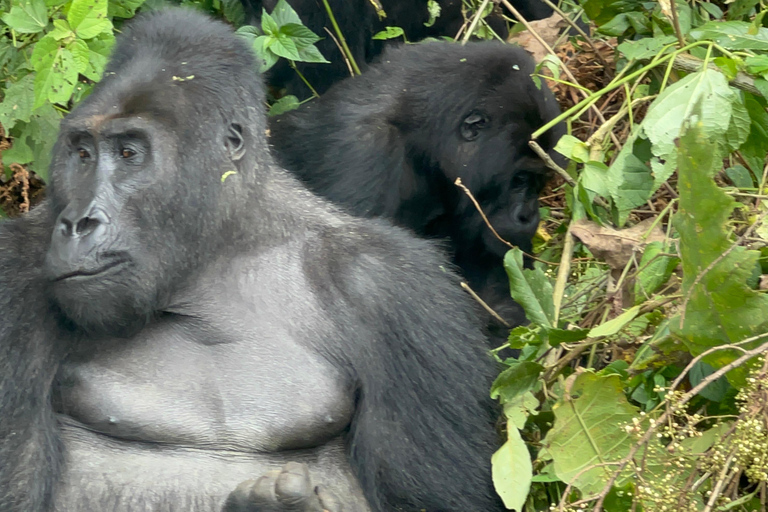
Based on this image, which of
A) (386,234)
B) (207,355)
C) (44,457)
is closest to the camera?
(44,457)

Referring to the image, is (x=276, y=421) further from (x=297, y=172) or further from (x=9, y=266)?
(x=297, y=172)

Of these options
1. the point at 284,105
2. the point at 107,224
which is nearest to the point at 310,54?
the point at 284,105

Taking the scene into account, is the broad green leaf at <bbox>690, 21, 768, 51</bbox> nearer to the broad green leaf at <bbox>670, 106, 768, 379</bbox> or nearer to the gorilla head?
the broad green leaf at <bbox>670, 106, 768, 379</bbox>

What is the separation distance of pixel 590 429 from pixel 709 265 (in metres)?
0.61

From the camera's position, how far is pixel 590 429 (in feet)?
9.27

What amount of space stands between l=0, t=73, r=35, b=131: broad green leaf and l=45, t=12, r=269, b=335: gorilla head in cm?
61

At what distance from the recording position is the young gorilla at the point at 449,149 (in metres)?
4.01

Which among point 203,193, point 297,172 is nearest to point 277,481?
point 203,193

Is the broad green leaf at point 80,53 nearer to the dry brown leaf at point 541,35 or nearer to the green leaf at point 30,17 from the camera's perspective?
the green leaf at point 30,17

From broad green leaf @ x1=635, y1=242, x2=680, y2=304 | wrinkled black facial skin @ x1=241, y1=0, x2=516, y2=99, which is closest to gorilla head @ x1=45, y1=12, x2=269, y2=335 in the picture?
broad green leaf @ x1=635, y1=242, x2=680, y2=304

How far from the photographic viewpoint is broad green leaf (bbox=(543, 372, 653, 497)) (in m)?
2.78

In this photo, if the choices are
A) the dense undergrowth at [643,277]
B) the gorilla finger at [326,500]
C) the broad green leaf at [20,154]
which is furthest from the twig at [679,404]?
the broad green leaf at [20,154]

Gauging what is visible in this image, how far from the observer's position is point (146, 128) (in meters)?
2.76

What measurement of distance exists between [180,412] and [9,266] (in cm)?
61
